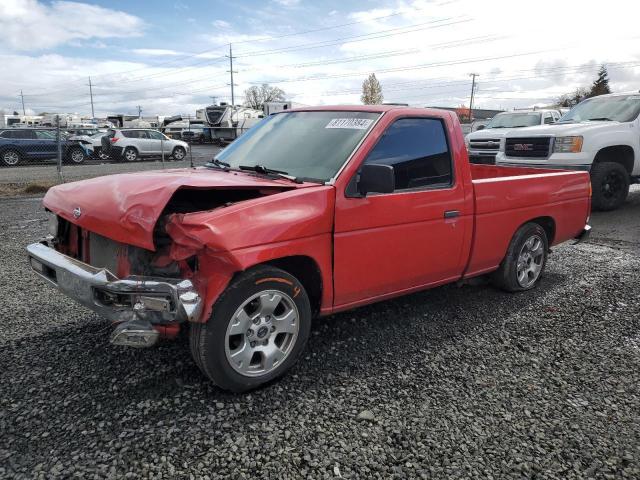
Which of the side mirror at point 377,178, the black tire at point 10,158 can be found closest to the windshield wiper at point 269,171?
the side mirror at point 377,178

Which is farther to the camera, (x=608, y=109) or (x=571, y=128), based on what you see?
(x=608, y=109)

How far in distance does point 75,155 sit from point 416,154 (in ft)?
68.2

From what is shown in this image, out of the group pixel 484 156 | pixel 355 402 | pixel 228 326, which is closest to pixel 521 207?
pixel 355 402

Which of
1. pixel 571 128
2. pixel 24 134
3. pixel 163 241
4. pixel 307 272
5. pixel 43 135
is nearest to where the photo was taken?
pixel 163 241

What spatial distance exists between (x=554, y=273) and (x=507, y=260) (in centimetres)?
131

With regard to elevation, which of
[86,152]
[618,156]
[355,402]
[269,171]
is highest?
[269,171]

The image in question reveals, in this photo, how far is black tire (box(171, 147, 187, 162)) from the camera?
77.7ft

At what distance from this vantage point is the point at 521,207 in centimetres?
451

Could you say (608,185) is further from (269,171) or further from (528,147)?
(269,171)

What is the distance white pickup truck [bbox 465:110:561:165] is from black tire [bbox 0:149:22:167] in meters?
16.8

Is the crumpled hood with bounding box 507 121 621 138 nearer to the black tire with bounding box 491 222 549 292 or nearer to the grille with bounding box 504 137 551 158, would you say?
the grille with bounding box 504 137 551 158

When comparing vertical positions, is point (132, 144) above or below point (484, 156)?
above

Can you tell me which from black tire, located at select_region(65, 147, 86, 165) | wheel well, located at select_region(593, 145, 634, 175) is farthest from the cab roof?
black tire, located at select_region(65, 147, 86, 165)

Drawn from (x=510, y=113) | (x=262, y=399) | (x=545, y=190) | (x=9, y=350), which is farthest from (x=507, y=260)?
(x=510, y=113)
